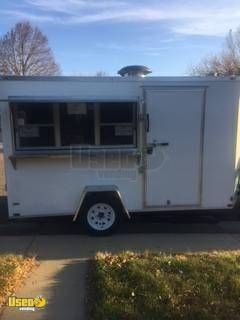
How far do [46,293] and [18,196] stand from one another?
241 cm

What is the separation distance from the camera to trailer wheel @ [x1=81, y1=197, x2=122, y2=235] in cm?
711

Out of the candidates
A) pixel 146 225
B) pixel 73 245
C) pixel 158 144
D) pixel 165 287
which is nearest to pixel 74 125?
pixel 158 144

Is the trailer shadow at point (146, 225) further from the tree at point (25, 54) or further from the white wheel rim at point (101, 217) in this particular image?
the tree at point (25, 54)

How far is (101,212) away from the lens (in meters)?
7.16

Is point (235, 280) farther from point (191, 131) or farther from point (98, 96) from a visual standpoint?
point (98, 96)

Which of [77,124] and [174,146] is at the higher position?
[77,124]

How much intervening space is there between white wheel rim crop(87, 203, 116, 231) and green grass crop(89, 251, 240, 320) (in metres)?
1.37

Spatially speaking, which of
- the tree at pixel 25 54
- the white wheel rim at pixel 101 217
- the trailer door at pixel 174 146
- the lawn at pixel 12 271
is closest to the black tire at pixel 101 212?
the white wheel rim at pixel 101 217

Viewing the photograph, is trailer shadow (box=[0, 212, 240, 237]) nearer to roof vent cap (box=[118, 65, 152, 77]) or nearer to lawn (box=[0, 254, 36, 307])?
lawn (box=[0, 254, 36, 307])

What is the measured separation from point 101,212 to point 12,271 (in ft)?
7.37

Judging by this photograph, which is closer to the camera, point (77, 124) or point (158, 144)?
point (77, 124)

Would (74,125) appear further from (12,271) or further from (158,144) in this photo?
(12,271)

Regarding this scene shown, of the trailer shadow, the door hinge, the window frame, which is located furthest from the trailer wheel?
the door hinge

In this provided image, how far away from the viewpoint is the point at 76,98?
6688mm
